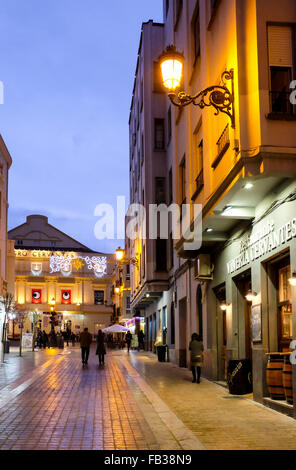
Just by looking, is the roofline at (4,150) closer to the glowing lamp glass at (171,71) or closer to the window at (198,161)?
the window at (198,161)

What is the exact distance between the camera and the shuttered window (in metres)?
11.4

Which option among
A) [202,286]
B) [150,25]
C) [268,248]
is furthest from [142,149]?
[268,248]

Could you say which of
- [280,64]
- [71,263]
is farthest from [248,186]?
[71,263]

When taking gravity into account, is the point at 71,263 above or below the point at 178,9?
below

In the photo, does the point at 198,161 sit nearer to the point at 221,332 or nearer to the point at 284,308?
the point at 221,332

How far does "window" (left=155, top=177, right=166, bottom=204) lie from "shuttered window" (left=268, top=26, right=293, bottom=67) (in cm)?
2287

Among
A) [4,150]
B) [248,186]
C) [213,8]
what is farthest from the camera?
[4,150]

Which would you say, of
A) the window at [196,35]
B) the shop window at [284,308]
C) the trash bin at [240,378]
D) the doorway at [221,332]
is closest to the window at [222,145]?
the shop window at [284,308]

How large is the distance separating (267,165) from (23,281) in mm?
81016

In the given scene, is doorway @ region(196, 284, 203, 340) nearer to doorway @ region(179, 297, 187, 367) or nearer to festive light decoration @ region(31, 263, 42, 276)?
doorway @ region(179, 297, 187, 367)

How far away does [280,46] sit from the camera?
37.5ft

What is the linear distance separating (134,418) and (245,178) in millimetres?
4653

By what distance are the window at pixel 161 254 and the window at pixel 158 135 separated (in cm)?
522

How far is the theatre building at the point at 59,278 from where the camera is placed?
88.6 metres
